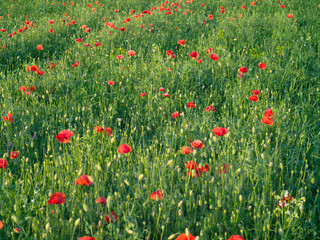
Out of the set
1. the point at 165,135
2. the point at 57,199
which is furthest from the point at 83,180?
the point at 165,135

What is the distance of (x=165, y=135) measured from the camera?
229 centimetres

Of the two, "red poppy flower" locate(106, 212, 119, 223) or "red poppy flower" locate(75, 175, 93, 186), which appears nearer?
"red poppy flower" locate(106, 212, 119, 223)

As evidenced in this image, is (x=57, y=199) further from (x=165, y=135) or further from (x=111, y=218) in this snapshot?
(x=165, y=135)

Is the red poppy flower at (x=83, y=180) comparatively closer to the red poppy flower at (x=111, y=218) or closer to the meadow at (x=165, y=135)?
the meadow at (x=165, y=135)

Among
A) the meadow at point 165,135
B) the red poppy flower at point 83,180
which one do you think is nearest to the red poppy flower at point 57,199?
the meadow at point 165,135

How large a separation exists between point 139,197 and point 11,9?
7304mm

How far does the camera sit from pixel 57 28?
557 centimetres

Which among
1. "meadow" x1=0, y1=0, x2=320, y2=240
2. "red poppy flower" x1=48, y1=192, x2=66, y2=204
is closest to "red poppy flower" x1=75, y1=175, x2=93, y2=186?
"meadow" x1=0, y1=0, x2=320, y2=240

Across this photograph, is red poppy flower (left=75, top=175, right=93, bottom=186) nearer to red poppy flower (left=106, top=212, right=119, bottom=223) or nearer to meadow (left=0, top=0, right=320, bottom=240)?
meadow (left=0, top=0, right=320, bottom=240)

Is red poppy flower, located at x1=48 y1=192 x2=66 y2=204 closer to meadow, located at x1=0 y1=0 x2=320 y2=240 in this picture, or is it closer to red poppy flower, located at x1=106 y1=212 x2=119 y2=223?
meadow, located at x1=0 y1=0 x2=320 y2=240

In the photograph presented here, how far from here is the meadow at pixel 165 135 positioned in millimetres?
1565

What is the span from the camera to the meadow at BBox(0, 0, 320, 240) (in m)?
1.57

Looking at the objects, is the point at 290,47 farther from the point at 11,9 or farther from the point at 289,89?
the point at 11,9

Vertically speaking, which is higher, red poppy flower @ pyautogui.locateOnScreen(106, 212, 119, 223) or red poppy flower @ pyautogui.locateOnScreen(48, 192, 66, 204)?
red poppy flower @ pyautogui.locateOnScreen(48, 192, 66, 204)
